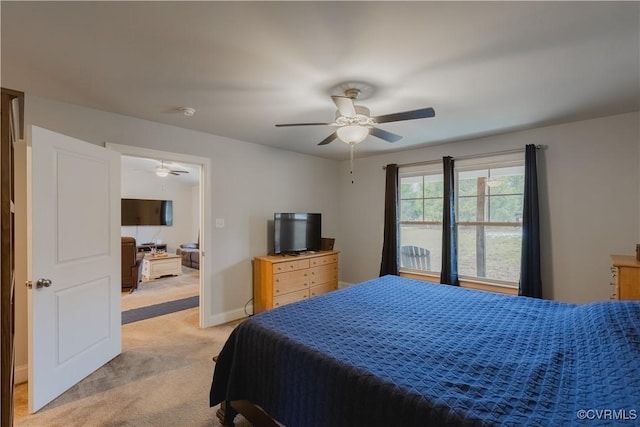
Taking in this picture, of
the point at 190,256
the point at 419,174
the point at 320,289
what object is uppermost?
the point at 419,174

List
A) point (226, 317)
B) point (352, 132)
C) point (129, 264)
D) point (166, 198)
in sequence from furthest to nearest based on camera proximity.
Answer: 1. point (166, 198)
2. point (129, 264)
3. point (226, 317)
4. point (352, 132)

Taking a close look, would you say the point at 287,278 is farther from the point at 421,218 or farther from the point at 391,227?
the point at 421,218

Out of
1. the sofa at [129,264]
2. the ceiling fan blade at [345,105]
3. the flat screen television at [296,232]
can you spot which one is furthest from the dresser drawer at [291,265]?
the sofa at [129,264]

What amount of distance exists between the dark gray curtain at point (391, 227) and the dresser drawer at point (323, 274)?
77 centimetres

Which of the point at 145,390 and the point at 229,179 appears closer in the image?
the point at 145,390

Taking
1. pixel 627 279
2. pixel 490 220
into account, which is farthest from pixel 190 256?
pixel 627 279

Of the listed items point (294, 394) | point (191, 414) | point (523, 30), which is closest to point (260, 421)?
point (294, 394)

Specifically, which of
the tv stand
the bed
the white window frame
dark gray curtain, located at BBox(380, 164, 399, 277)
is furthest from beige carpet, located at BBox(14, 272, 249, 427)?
the tv stand

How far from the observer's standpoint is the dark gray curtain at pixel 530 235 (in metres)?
3.39

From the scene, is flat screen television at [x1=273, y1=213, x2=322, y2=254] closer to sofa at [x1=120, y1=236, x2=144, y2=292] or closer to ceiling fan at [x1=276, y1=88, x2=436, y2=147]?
ceiling fan at [x1=276, y1=88, x2=436, y2=147]

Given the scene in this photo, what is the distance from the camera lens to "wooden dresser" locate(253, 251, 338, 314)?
3.84 meters

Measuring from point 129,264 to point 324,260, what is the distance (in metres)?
3.53

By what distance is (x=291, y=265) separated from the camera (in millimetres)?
4012

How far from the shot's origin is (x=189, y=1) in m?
1.39
